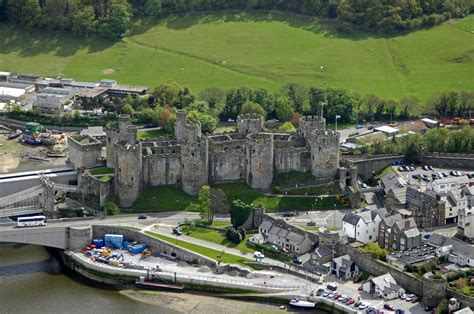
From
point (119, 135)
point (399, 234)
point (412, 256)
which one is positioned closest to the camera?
point (412, 256)

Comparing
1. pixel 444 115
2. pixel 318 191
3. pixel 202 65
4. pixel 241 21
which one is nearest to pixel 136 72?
pixel 202 65

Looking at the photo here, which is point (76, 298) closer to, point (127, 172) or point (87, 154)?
point (127, 172)

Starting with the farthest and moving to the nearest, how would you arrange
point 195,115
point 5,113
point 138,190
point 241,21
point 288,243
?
point 241,21 < point 5,113 < point 195,115 < point 138,190 < point 288,243

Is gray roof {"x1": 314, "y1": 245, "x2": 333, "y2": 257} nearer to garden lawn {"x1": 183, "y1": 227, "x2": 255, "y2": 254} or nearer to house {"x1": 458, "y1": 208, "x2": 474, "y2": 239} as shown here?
garden lawn {"x1": 183, "y1": 227, "x2": 255, "y2": 254}

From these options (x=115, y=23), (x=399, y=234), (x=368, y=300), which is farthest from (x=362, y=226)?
(x=115, y=23)

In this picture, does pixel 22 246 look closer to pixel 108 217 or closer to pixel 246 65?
pixel 108 217

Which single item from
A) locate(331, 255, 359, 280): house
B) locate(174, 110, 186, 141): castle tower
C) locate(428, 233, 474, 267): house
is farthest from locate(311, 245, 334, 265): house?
locate(174, 110, 186, 141): castle tower

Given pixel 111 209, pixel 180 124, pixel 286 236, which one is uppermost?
pixel 180 124
